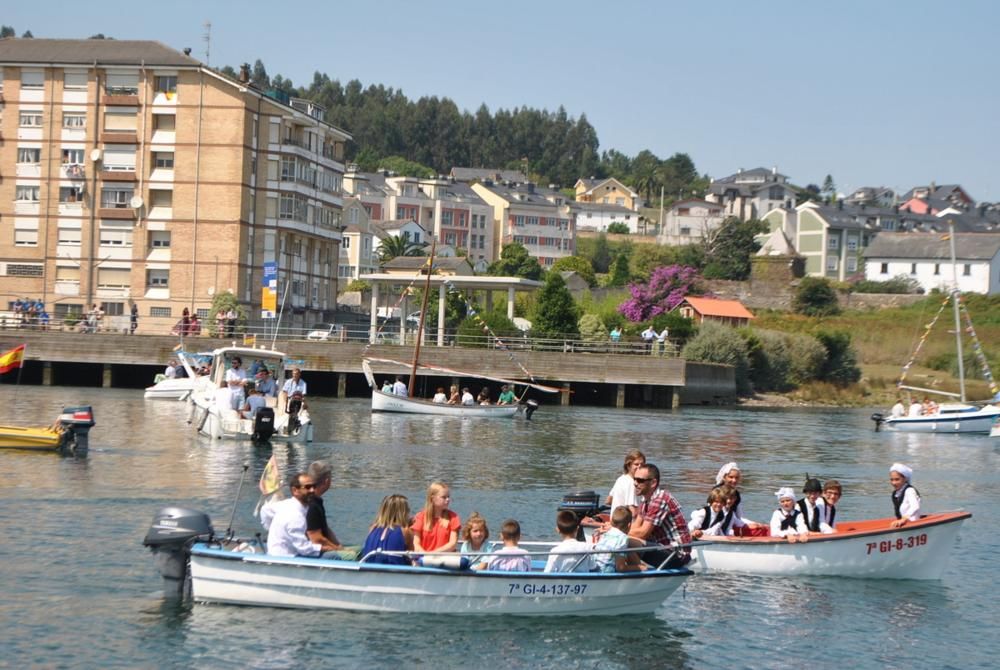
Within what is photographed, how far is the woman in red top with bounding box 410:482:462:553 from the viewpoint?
59.9 feet

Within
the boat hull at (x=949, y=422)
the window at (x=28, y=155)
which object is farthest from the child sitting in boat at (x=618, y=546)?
the window at (x=28, y=155)

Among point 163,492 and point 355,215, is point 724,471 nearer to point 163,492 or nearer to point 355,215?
point 163,492

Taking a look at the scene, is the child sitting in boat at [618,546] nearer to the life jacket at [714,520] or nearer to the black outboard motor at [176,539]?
the life jacket at [714,520]

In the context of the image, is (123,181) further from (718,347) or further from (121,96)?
(718,347)

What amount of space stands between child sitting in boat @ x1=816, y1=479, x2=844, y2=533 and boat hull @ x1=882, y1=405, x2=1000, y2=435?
41.7 meters

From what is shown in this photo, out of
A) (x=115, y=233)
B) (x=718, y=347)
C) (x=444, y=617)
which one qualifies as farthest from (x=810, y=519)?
(x=115, y=233)

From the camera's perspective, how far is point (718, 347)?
78.3 meters

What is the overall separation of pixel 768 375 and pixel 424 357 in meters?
25.8

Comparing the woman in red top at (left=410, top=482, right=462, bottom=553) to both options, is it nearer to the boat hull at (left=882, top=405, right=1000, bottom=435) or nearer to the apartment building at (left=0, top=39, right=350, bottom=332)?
the boat hull at (left=882, top=405, right=1000, bottom=435)

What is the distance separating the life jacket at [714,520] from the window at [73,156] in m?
65.9

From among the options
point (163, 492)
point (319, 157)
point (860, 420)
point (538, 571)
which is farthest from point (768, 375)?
Result: point (538, 571)

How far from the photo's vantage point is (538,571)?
18.5m

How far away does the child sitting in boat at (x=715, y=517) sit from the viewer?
72.3ft

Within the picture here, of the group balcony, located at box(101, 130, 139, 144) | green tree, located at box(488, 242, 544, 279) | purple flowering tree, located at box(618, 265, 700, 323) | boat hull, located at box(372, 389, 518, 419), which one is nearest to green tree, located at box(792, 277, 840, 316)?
purple flowering tree, located at box(618, 265, 700, 323)
